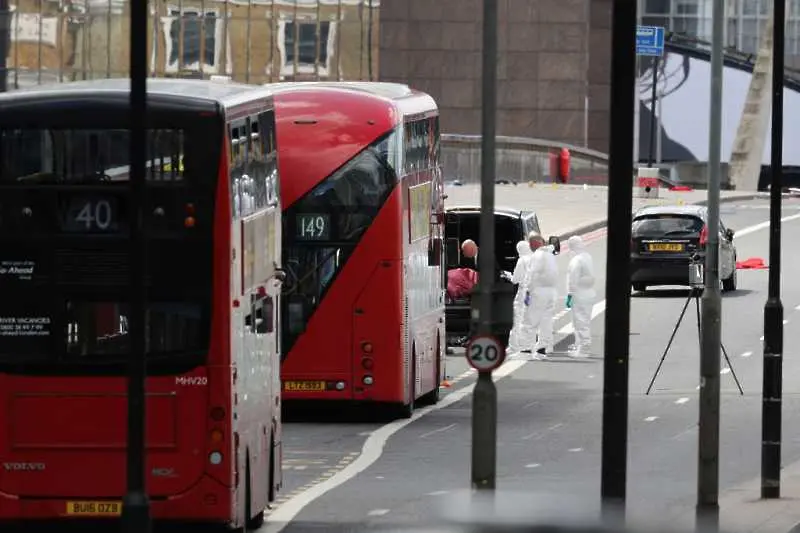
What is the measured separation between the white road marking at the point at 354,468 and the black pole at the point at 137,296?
4450mm

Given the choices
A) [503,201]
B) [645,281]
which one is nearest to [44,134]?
[645,281]

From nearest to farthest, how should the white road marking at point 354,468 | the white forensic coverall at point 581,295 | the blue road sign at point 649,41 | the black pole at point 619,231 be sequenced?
1. the black pole at point 619,231
2. the white road marking at point 354,468
3. the white forensic coverall at point 581,295
4. the blue road sign at point 649,41

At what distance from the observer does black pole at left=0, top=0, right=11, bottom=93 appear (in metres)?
67.9

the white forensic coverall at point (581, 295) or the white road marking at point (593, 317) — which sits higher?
the white forensic coverall at point (581, 295)

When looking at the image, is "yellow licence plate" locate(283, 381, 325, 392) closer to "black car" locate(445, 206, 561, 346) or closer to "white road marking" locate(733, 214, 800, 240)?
"black car" locate(445, 206, 561, 346)

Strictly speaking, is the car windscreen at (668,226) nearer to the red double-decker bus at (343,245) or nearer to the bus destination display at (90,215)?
the red double-decker bus at (343,245)

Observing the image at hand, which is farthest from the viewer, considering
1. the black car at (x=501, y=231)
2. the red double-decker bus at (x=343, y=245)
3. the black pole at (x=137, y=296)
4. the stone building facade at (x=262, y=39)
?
the stone building facade at (x=262, y=39)

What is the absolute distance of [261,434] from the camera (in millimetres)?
20078

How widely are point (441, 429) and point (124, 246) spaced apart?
1142 centimetres

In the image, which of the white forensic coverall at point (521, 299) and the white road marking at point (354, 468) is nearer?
the white road marking at point (354, 468)

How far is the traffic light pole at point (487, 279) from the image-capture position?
771 inches

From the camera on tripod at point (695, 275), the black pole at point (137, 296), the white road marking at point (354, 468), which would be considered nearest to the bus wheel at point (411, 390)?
the white road marking at point (354, 468)

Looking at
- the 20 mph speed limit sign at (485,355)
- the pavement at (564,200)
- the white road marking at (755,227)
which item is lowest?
the pavement at (564,200)

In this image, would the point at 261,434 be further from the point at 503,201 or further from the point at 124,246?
the point at 503,201
